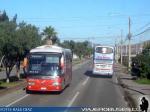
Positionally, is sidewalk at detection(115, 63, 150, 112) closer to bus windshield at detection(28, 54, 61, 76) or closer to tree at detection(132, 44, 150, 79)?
tree at detection(132, 44, 150, 79)

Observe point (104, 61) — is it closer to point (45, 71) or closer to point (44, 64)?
point (44, 64)

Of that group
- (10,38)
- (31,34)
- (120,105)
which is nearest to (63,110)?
(120,105)

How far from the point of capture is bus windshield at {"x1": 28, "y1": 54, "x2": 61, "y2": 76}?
2909cm

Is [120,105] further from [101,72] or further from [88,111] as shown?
[101,72]

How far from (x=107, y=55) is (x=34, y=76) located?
23.7 m

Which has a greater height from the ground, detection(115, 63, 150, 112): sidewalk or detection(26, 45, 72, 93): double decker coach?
detection(26, 45, 72, 93): double decker coach

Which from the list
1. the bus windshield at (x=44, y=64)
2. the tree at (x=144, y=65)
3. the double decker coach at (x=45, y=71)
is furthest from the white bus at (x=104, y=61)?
the bus windshield at (x=44, y=64)

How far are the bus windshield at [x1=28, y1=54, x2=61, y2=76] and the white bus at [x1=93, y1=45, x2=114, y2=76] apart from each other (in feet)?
73.5

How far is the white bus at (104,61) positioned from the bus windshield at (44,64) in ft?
73.5

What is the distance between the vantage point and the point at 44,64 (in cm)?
2930

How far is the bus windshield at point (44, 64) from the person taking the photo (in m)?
29.1

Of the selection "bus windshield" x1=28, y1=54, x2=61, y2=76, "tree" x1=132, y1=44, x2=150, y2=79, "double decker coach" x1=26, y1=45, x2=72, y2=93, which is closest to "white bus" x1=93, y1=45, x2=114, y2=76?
"tree" x1=132, y1=44, x2=150, y2=79

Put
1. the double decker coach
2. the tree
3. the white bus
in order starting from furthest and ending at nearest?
the white bus → the tree → the double decker coach

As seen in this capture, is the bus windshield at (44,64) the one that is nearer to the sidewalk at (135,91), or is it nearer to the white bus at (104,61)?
the sidewalk at (135,91)
